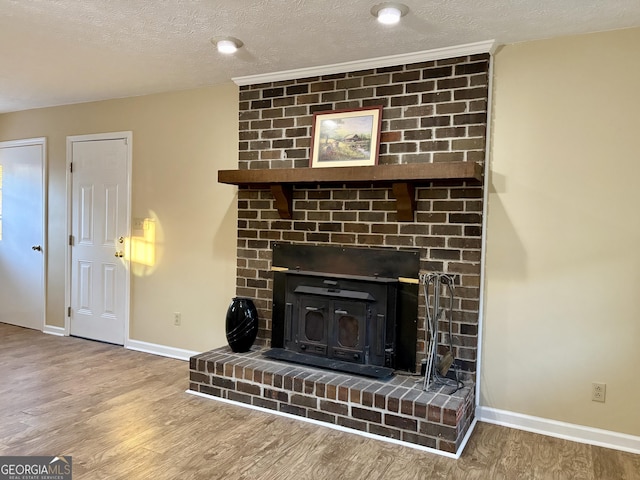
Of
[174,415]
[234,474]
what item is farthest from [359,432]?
[174,415]

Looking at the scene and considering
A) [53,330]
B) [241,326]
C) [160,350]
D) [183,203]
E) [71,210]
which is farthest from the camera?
[53,330]

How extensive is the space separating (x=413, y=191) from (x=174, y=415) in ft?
6.65

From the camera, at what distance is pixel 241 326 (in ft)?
11.0

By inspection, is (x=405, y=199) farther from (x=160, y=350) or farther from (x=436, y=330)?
(x=160, y=350)

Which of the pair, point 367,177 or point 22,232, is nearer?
point 367,177

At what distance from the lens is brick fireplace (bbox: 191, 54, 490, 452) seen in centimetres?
269

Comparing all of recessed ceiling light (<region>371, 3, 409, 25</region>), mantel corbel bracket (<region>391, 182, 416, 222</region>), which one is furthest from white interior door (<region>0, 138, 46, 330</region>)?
recessed ceiling light (<region>371, 3, 409, 25</region>)

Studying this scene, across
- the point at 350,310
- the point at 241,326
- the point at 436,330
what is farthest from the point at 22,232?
the point at 436,330

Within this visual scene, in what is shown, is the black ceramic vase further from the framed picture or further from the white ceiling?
the white ceiling

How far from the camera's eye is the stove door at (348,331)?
305 cm

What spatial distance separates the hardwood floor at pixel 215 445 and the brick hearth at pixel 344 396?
0.27ft

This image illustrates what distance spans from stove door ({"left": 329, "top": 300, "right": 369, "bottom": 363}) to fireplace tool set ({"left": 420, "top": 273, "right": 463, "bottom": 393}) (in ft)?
1.34

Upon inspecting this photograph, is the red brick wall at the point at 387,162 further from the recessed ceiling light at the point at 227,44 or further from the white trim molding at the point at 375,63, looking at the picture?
the recessed ceiling light at the point at 227,44

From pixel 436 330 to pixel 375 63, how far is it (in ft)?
5.79
